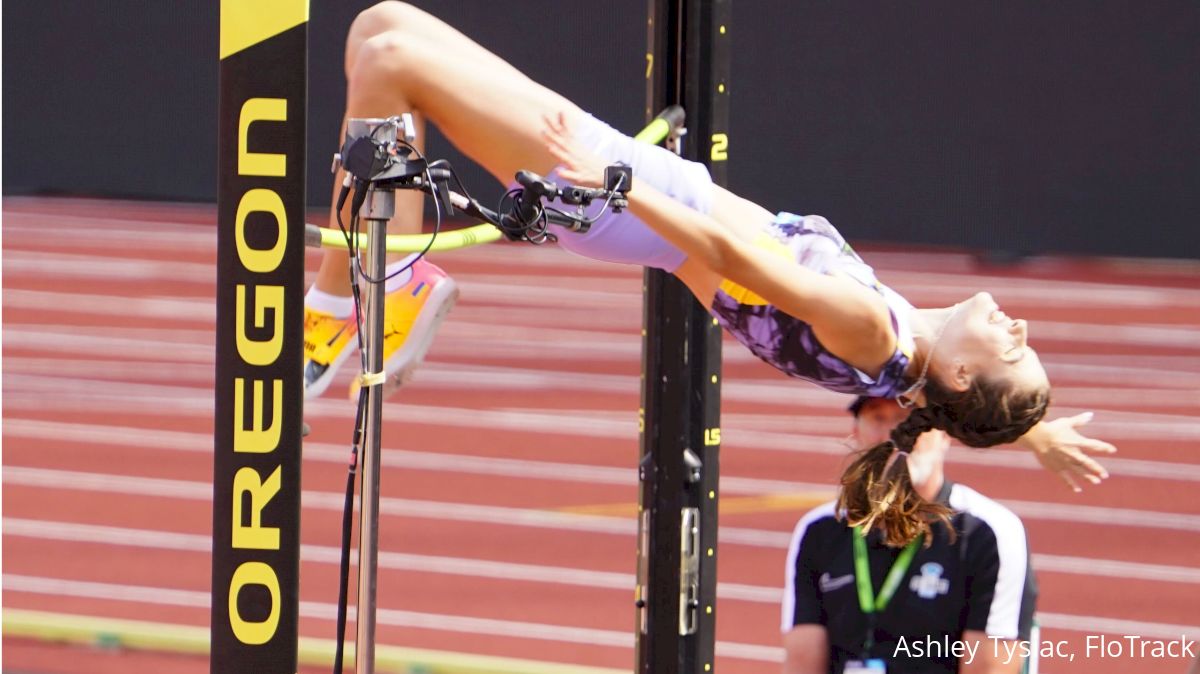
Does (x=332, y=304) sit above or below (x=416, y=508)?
above

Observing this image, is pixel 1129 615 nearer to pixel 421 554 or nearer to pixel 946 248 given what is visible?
pixel 421 554

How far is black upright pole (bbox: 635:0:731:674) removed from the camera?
3289 millimetres

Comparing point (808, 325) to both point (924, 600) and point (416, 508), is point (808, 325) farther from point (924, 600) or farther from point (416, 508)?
point (416, 508)

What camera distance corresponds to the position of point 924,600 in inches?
110

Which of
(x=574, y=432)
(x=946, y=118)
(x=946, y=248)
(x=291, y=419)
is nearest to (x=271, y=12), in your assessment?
(x=291, y=419)

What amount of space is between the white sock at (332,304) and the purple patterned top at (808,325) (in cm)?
67

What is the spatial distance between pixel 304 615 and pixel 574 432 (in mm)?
2414

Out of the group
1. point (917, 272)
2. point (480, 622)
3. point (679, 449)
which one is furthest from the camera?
point (917, 272)

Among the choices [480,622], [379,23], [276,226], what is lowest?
[480,622]

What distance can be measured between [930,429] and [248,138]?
1404 mm

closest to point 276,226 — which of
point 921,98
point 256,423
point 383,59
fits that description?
point 256,423

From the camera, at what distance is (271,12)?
7.17 ft

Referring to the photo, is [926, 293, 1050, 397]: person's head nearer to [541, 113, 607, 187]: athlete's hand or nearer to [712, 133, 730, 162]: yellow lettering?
[712, 133, 730, 162]: yellow lettering

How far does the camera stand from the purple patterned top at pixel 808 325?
301 centimetres
